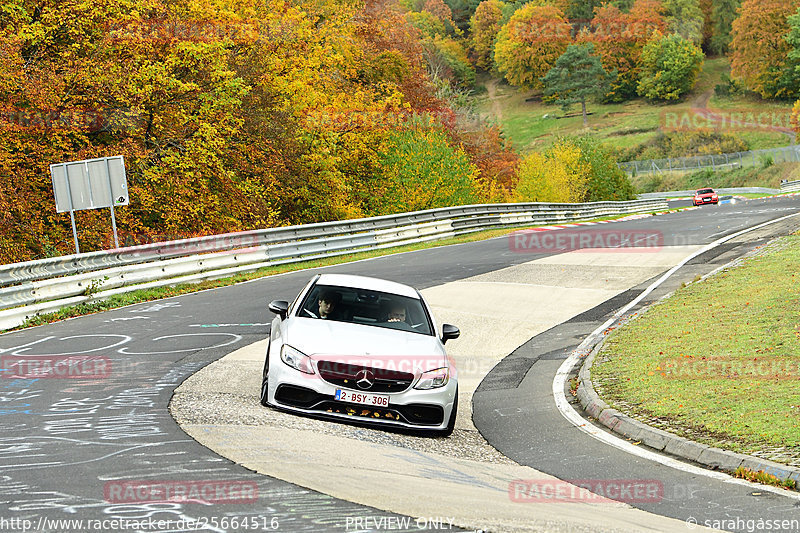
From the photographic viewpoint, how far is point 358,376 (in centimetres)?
898

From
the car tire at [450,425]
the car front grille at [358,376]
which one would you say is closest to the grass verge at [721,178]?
the car tire at [450,425]

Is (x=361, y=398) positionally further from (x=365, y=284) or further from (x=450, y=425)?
(x=365, y=284)

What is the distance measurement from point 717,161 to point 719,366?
10414cm

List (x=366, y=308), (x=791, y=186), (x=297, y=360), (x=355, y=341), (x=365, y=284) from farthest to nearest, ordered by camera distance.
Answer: (x=791, y=186) < (x=365, y=284) < (x=366, y=308) < (x=355, y=341) < (x=297, y=360)

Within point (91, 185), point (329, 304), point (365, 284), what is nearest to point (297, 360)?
point (329, 304)

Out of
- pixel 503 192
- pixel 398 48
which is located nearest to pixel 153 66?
pixel 398 48

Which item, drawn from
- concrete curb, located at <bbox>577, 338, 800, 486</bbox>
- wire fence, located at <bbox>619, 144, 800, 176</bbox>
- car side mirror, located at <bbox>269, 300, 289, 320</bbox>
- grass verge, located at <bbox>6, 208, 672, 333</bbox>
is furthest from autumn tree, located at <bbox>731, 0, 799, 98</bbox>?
car side mirror, located at <bbox>269, 300, 289, 320</bbox>

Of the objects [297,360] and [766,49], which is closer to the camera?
[297,360]

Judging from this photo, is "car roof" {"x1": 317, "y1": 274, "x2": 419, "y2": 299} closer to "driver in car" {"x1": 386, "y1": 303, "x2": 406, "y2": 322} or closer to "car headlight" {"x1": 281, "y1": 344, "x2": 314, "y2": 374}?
"driver in car" {"x1": 386, "y1": 303, "x2": 406, "y2": 322}

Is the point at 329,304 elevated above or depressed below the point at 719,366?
above

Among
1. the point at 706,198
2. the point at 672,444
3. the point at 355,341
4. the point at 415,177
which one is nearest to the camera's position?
the point at 672,444

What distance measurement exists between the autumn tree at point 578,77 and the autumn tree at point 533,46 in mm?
13756

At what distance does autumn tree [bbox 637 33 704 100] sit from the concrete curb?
153 meters

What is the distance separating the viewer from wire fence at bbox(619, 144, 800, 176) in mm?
94125
